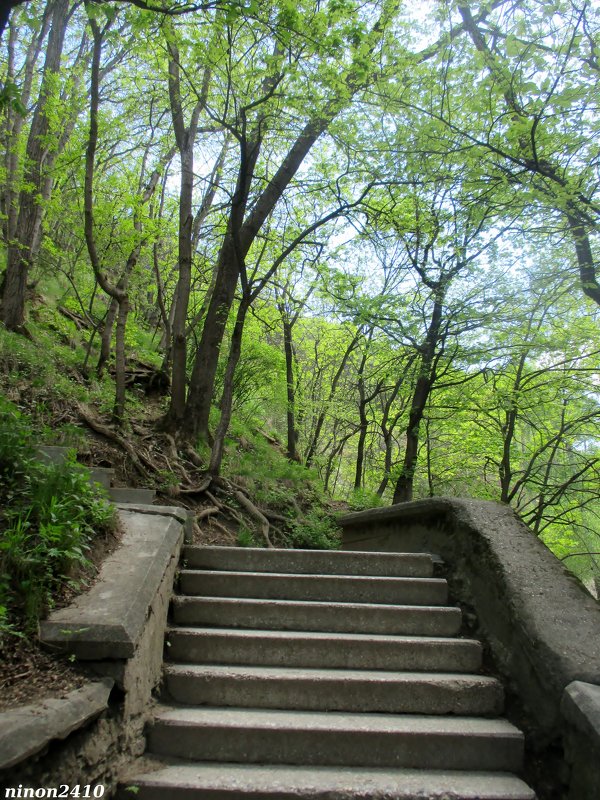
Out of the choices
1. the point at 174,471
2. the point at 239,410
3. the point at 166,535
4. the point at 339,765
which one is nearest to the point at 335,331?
the point at 239,410

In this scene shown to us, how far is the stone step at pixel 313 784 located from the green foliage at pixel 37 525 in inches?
38.2

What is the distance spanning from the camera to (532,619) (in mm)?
2740

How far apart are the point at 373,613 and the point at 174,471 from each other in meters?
4.24

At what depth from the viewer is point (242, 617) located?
328 cm

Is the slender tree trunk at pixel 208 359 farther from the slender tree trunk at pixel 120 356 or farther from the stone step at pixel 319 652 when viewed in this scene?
the stone step at pixel 319 652

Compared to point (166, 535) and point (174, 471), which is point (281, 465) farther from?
point (166, 535)

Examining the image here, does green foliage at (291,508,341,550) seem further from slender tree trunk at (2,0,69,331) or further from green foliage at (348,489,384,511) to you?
slender tree trunk at (2,0,69,331)

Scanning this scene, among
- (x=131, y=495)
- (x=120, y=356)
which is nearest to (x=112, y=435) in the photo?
(x=120, y=356)

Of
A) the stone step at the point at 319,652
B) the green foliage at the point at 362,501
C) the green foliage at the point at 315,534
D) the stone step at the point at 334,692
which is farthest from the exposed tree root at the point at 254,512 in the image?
the stone step at the point at 334,692

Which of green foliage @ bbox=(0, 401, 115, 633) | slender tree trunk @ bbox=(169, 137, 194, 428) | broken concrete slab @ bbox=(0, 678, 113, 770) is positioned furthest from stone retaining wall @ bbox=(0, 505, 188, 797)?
slender tree trunk @ bbox=(169, 137, 194, 428)

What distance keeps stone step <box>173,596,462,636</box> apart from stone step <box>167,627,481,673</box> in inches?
9.6

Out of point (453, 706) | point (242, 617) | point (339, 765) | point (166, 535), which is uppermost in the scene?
point (166, 535)

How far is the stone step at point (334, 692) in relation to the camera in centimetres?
271

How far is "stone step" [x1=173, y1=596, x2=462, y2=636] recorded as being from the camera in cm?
326
